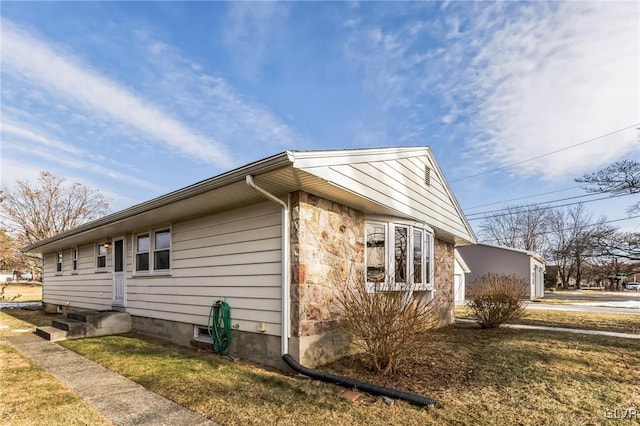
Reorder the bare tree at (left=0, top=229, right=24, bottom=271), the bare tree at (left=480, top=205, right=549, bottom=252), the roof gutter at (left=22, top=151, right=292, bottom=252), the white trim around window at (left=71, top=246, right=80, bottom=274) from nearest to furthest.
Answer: the roof gutter at (left=22, top=151, right=292, bottom=252) → the white trim around window at (left=71, top=246, right=80, bottom=274) → the bare tree at (left=0, top=229, right=24, bottom=271) → the bare tree at (left=480, top=205, right=549, bottom=252)

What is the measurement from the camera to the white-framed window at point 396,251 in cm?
623

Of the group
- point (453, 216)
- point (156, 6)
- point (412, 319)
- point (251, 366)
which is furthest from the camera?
point (453, 216)

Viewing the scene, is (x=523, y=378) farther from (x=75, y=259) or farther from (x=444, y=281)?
(x=75, y=259)

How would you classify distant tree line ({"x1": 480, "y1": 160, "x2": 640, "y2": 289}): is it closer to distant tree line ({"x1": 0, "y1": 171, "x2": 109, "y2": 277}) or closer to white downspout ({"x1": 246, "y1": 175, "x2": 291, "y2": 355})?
white downspout ({"x1": 246, "y1": 175, "x2": 291, "y2": 355})

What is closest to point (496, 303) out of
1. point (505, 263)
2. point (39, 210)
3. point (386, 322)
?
point (386, 322)

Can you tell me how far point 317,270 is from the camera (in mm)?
5105

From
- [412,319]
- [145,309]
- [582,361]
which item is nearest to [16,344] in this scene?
[145,309]

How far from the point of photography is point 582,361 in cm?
514

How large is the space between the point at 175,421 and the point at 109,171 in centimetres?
2036

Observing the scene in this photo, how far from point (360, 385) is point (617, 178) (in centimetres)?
1157

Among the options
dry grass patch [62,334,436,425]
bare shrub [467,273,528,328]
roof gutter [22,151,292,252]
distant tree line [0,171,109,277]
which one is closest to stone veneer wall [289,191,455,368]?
dry grass patch [62,334,436,425]

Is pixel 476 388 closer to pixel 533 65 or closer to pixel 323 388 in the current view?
pixel 323 388

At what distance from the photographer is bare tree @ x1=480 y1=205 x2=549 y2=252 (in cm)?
3991

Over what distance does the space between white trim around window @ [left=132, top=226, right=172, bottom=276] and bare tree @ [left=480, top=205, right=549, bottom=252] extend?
37.6 meters
